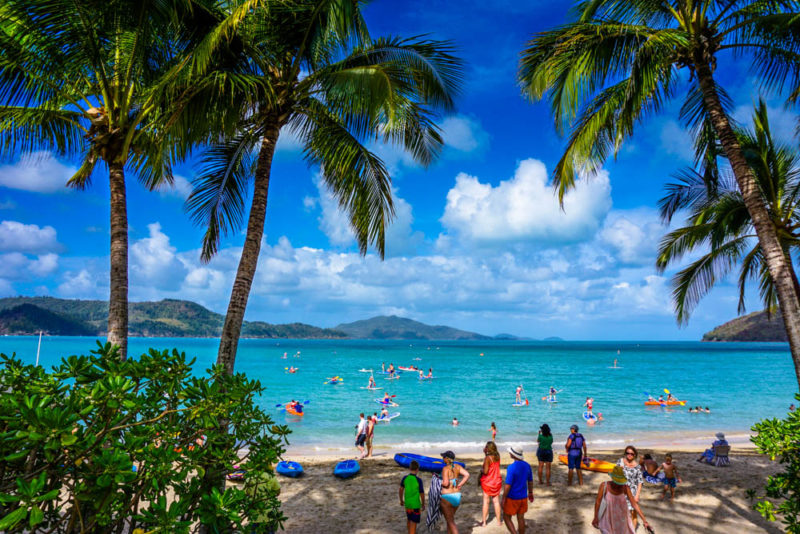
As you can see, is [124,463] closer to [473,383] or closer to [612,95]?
[612,95]

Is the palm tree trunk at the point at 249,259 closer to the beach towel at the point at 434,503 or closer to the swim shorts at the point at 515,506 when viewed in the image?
the beach towel at the point at 434,503

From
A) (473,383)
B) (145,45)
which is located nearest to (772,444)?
(145,45)

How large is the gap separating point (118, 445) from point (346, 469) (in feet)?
28.2

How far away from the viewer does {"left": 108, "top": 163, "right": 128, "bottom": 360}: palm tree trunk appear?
5980 mm

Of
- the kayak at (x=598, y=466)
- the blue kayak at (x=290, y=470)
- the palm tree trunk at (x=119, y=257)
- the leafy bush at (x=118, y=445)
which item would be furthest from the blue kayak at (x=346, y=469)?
the leafy bush at (x=118, y=445)

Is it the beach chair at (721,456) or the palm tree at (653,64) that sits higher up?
the palm tree at (653,64)

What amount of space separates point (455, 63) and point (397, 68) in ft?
4.06

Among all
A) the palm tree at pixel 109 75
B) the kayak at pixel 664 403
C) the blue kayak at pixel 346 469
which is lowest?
the kayak at pixel 664 403

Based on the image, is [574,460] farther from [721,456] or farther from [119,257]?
[119,257]

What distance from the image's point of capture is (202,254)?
8.05 metres

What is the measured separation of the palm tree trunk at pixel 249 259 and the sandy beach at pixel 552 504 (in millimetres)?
3356

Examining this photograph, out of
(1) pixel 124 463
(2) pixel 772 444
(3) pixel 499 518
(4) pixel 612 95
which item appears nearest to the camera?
(1) pixel 124 463

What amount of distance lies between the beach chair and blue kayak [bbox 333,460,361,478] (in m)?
9.19

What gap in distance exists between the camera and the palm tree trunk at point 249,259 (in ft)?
19.3
